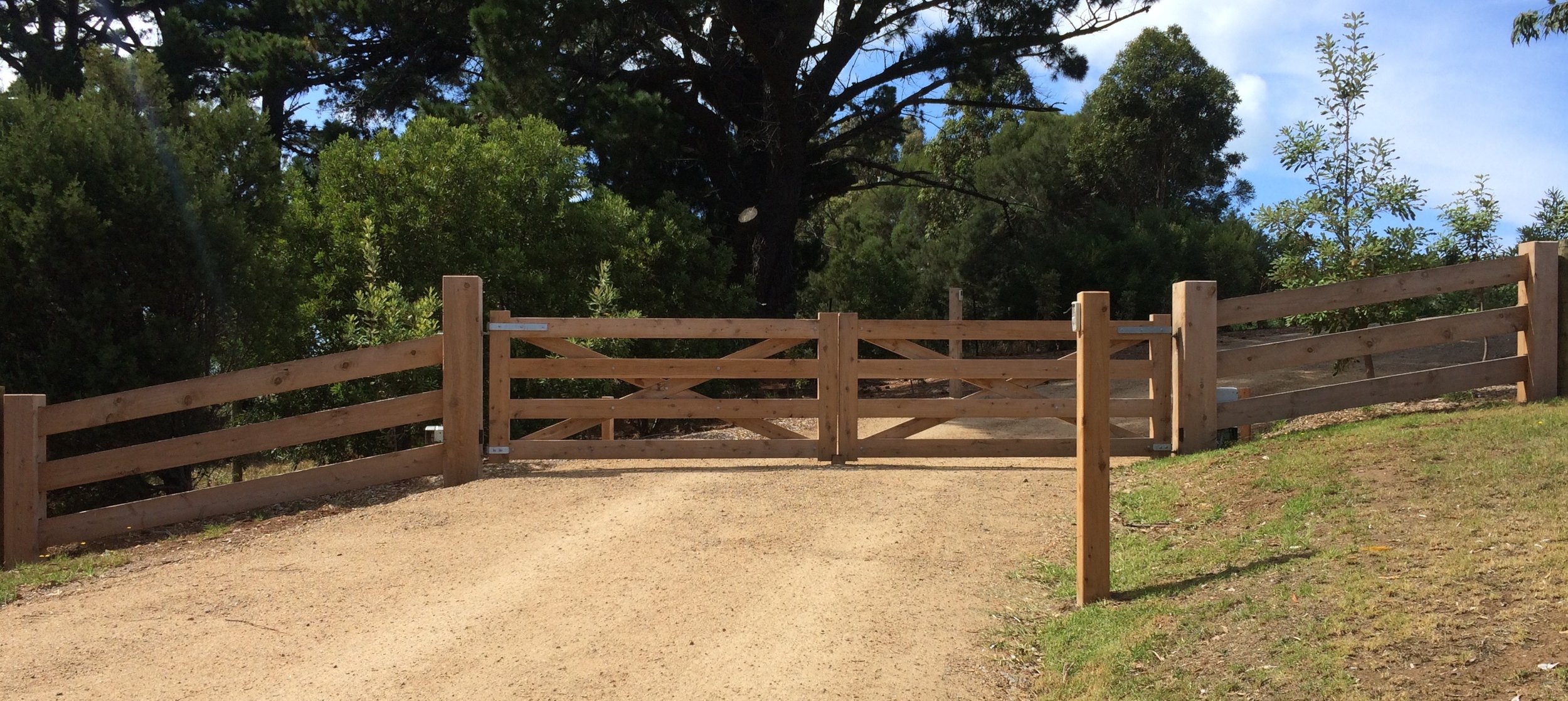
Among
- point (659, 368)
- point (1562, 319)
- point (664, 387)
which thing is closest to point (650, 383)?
point (664, 387)

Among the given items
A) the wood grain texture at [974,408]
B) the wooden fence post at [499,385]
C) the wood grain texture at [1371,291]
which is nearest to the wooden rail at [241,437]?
the wooden fence post at [499,385]

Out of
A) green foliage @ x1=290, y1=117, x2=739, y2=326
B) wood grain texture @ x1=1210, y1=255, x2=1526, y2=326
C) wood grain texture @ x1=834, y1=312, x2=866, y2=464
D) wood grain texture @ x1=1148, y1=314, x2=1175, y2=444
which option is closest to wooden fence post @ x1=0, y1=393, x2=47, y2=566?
green foliage @ x1=290, y1=117, x2=739, y2=326

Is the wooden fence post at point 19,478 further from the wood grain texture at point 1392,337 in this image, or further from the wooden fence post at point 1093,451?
the wood grain texture at point 1392,337

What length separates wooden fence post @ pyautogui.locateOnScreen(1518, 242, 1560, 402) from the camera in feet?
31.0

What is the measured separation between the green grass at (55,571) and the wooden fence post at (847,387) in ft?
18.6

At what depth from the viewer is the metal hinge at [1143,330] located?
9762 mm

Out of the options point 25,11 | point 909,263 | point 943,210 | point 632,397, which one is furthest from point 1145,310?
point 25,11

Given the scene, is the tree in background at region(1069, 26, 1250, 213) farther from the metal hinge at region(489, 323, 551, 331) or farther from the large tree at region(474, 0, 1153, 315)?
the metal hinge at region(489, 323, 551, 331)

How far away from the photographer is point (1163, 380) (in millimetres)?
Result: 9883

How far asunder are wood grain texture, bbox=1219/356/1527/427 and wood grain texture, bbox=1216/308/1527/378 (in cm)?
26

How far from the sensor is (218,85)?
2127 cm

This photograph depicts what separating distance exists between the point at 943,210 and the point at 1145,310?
41.8 feet

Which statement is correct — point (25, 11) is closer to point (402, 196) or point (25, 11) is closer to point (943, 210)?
point (402, 196)

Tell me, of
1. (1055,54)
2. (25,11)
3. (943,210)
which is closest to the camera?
(1055,54)
